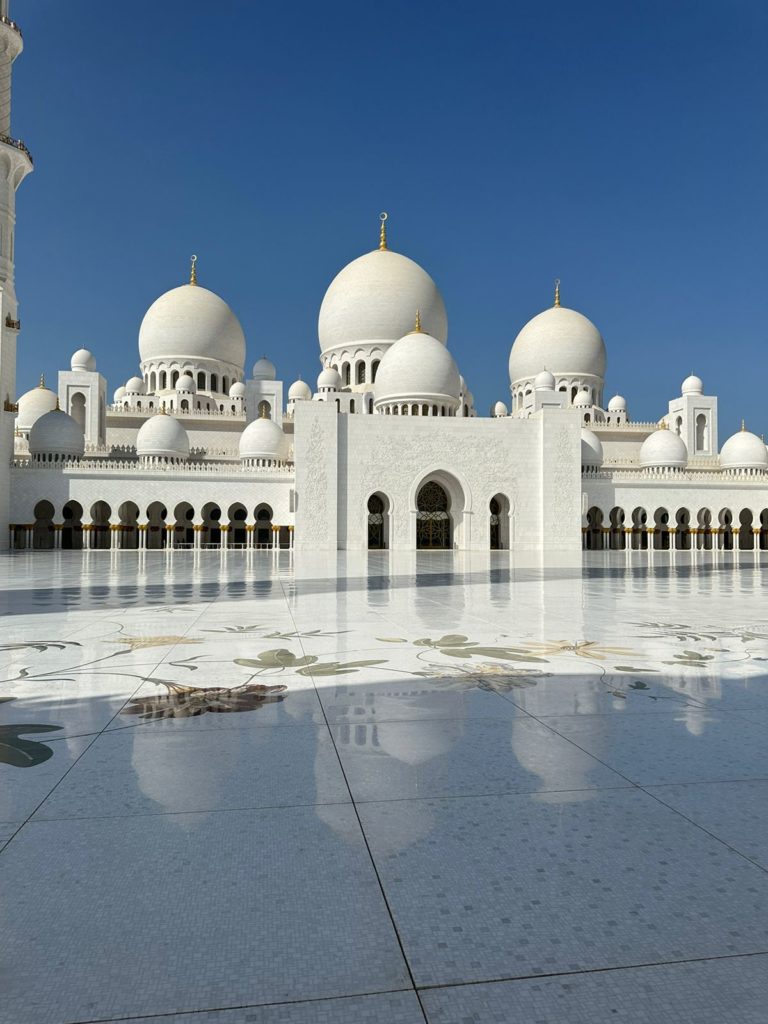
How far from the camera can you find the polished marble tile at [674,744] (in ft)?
6.78

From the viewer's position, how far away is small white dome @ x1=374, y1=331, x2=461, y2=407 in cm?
2561

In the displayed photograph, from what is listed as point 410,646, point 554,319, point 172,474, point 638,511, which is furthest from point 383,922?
point 554,319

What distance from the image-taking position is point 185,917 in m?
1.32

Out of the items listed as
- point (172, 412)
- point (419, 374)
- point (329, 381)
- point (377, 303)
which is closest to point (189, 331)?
point (172, 412)

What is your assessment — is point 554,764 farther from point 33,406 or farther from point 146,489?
point 33,406

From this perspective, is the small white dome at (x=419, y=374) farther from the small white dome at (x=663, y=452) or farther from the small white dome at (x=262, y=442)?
the small white dome at (x=663, y=452)

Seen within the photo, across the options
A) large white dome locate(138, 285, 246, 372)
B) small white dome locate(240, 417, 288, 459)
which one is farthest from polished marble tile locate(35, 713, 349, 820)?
large white dome locate(138, 285, 246, 372)

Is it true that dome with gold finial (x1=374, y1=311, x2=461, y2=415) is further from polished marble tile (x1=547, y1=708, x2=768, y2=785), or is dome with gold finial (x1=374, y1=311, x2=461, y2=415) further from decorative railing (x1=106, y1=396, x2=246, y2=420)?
polished marble tile (x1=547, y1=708, x2=768, y2=785)

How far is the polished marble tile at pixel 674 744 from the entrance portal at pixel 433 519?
22961 millimetres

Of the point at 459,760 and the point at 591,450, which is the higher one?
the point at 591,450

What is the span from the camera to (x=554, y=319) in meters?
33.3

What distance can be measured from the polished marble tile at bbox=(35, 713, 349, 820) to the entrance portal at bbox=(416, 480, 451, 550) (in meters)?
23.2

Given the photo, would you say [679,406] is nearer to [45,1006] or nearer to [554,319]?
[554,319]

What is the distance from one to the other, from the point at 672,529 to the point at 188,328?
66.0ft
